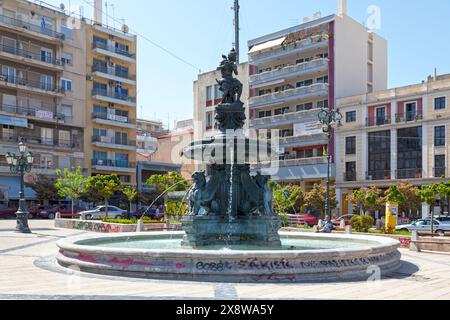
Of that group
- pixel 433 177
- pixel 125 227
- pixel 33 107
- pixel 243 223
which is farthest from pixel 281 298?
pixel 33 107

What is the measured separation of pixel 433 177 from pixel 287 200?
541 inches

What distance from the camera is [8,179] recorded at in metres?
41.7

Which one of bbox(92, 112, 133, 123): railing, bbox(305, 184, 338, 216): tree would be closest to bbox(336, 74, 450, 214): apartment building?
bbox(305, 184, 338, 216): tree

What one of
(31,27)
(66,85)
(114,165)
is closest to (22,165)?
(31,27)

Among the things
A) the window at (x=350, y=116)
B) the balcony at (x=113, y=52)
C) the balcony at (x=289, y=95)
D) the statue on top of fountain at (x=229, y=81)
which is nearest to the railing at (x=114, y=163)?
the balcony at (x=113, y=52)

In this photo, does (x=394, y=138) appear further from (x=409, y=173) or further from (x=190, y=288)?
(x=190, y=288)

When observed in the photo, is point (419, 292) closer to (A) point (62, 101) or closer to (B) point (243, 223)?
(B) point (243, 223)

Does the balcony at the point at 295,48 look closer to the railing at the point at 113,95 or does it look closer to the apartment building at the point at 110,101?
the railing at the point at 113,95

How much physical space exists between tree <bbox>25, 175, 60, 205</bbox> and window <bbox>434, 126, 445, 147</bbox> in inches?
1239

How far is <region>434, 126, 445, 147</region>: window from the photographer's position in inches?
1469

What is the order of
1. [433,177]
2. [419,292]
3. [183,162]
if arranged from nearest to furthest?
[419,292], [433,177], [183,162]

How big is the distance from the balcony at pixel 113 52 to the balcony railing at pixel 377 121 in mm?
27107

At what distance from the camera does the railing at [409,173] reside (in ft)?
125

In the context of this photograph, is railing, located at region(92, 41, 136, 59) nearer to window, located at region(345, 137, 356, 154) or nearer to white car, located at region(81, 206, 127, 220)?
white car, located at region(81, 206, 127, 220)
